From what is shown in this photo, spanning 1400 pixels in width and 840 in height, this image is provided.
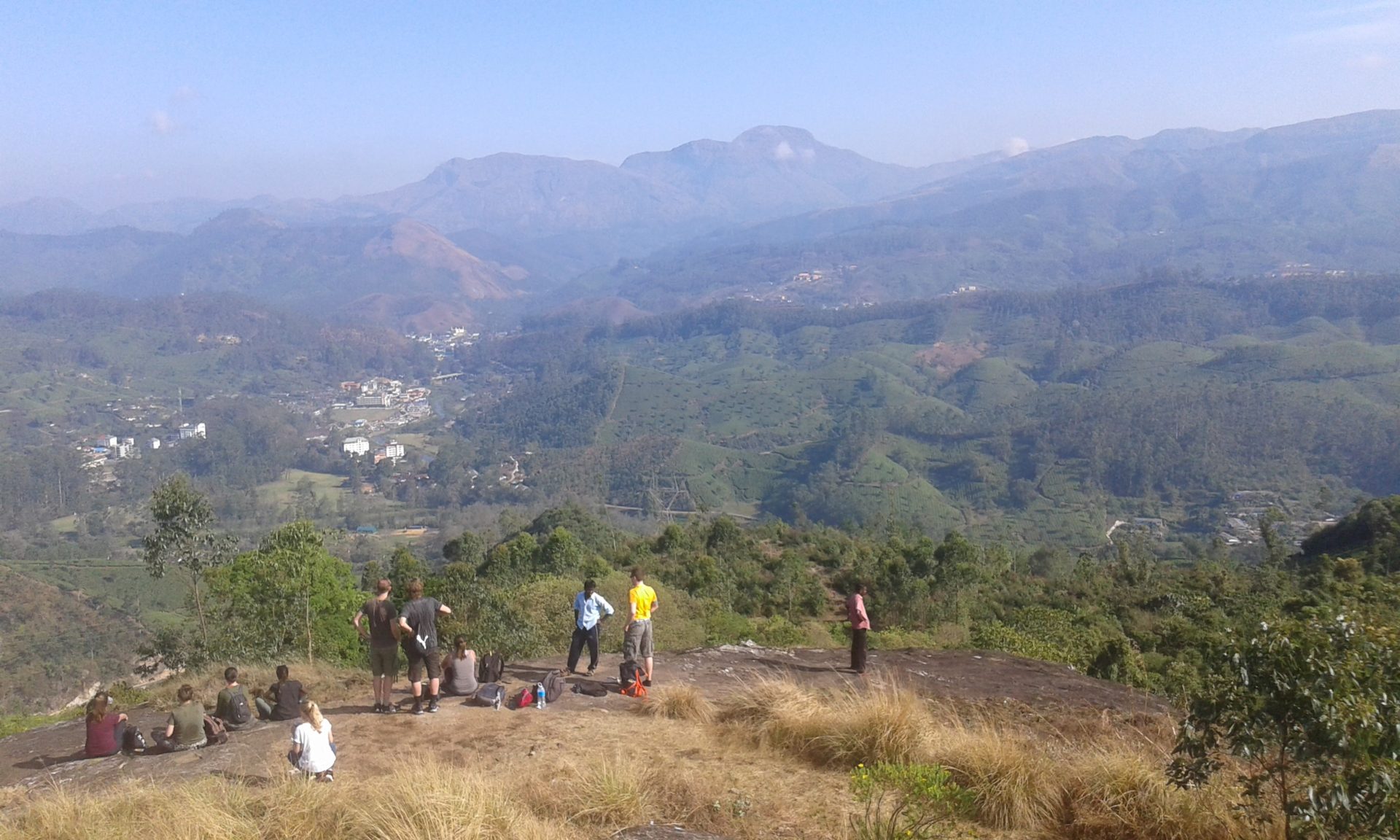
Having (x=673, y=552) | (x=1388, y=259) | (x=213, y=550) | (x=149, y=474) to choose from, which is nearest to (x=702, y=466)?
(x=673, y=552)

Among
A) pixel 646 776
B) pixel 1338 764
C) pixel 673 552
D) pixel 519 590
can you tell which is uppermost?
pixel 1338 764

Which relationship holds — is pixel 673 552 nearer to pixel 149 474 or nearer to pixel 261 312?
pixel 149 474

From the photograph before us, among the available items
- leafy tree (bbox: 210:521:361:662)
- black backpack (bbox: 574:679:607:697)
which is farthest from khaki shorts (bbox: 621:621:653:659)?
leafy tree (bbox: 210:521:361:662)

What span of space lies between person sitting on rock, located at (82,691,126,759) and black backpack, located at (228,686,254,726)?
1.00 metres

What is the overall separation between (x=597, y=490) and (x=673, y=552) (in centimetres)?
5163

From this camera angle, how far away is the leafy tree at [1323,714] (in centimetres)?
348

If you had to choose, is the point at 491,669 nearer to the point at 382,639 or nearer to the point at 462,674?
the point at 462,674

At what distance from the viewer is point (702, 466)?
3349 inches

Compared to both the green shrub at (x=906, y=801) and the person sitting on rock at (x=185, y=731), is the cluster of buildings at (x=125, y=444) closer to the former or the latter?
the person sitting on rock at (x=185, y=731)

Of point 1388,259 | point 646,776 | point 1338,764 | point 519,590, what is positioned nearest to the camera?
point 1338,764

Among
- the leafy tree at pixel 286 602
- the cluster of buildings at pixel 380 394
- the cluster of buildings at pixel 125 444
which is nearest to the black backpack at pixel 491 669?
the leafy tree at pixel 286 602

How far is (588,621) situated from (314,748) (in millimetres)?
3413

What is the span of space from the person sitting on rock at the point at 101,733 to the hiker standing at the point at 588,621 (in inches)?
177

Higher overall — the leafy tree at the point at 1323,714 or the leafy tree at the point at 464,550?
the leafy tree at the point at 1323,714
